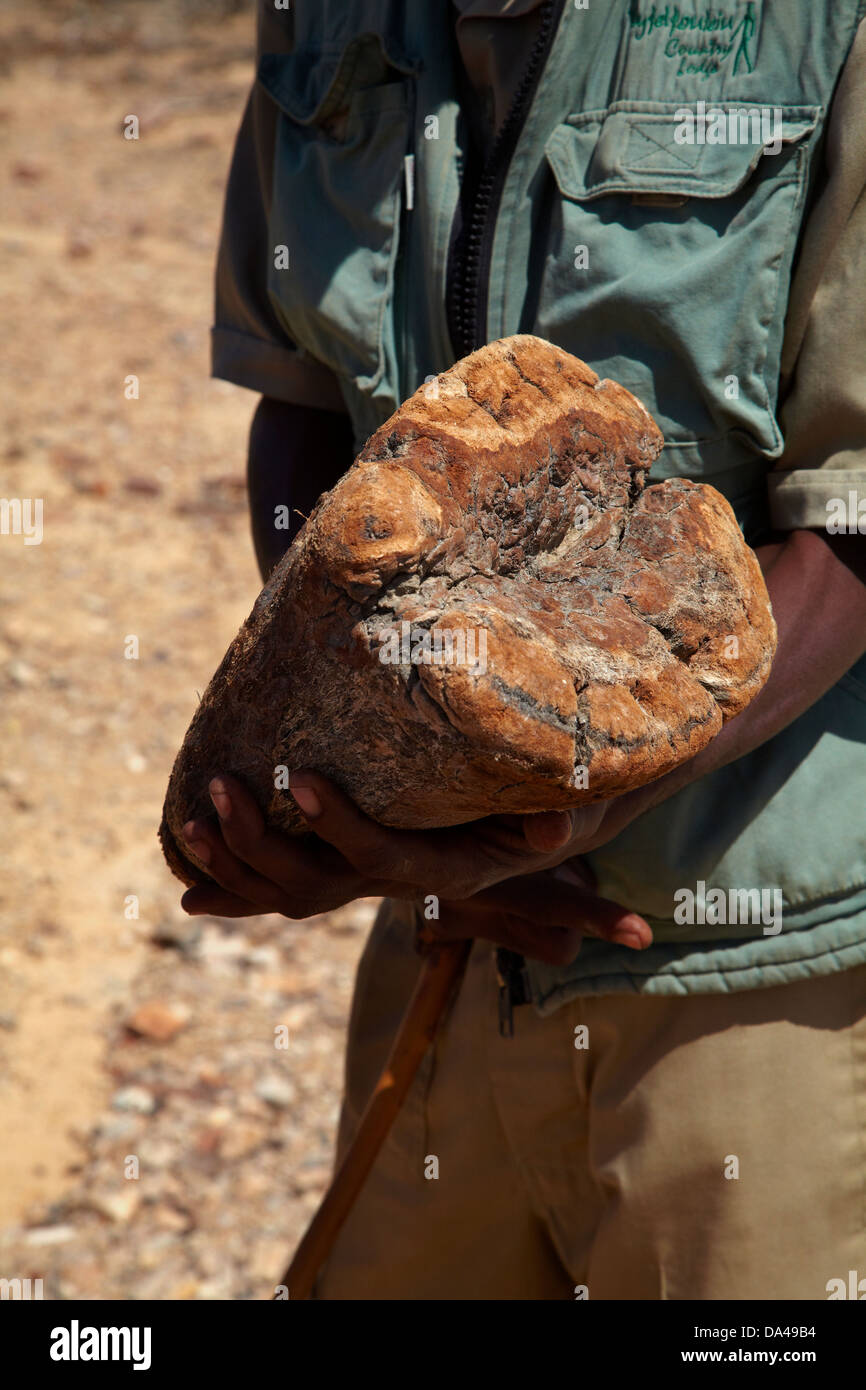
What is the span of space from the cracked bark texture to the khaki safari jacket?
165 millimetres

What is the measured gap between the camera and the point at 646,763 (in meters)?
1.25

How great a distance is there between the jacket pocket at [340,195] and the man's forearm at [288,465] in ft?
0.60

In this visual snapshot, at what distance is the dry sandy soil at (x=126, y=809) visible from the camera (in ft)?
9.89

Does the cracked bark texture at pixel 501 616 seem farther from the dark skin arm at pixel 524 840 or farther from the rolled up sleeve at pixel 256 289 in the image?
the rolled up sleeve at pixel 256 289

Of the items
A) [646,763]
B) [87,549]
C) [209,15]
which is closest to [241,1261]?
[646,763]

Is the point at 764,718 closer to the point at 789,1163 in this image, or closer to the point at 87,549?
the point at 789,1163

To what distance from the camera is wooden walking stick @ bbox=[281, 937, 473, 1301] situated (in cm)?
185

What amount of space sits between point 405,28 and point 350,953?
2612 millimetres
